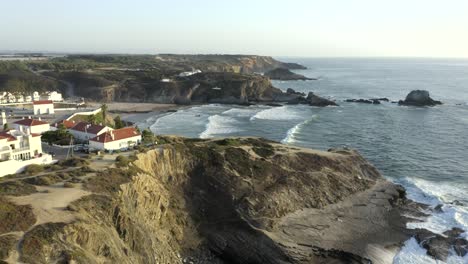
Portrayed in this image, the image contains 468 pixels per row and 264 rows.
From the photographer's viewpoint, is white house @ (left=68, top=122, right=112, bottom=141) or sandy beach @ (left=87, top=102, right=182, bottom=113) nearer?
white house @ (left=68, top=122, right=112, bottom=141)

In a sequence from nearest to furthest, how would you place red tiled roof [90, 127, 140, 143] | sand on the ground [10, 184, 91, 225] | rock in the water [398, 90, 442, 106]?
sand on the ground [10, 184, 91, 225] → red tiled roof [90, 127, 140, 143] → rock in the water [398, 90, 442, 106]

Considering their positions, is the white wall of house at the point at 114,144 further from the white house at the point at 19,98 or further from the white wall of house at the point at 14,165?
the white house at the point at 19,98

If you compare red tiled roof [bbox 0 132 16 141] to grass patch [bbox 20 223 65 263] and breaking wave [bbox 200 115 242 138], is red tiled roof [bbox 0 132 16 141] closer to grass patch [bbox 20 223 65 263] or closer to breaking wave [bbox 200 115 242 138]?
grass patch [bbox 20 223 65 263]

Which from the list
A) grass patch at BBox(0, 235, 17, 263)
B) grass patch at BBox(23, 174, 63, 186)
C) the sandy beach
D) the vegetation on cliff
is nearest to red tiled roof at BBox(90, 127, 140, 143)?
grass patch at BBox(23, 174, 63, 186)

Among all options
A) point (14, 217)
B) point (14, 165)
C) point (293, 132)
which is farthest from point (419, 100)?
point (14, 217)

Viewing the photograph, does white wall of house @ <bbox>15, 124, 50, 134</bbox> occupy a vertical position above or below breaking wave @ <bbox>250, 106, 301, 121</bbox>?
above

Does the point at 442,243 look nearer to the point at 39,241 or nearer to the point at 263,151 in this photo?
the point at 263,151

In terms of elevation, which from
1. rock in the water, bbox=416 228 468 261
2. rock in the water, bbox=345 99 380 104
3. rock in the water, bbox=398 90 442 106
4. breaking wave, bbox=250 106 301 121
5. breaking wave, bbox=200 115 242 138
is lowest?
rock in the water, bbox=416 228 468 261

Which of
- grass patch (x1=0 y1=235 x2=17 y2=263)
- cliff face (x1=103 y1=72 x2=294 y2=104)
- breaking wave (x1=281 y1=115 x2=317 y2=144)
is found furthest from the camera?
cliff face (x1=103 y1=72 x2=294 y2=104)
